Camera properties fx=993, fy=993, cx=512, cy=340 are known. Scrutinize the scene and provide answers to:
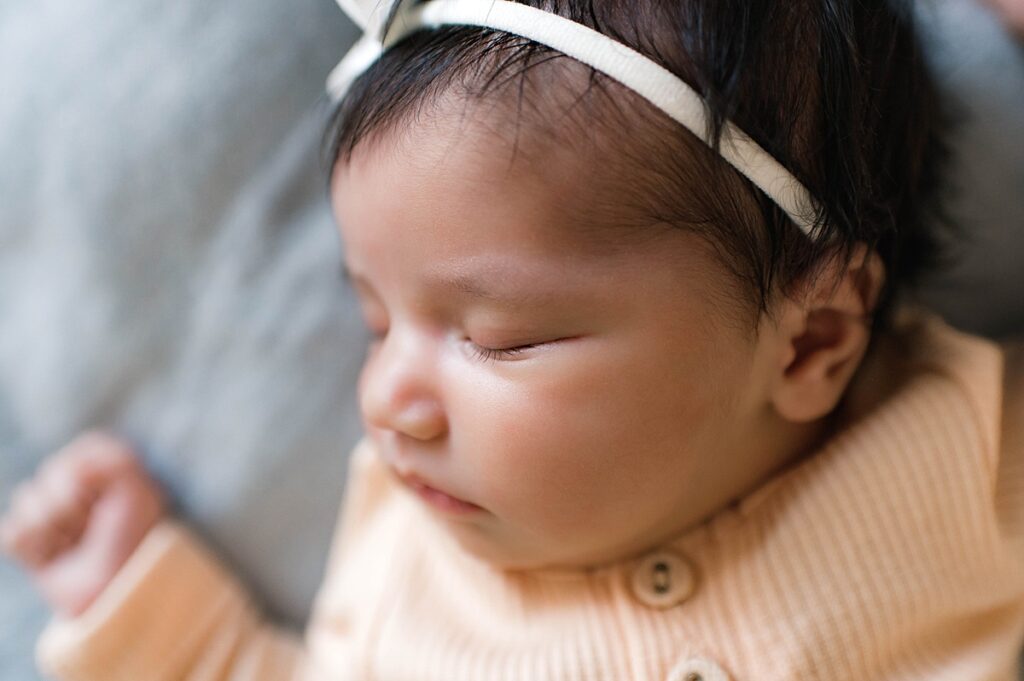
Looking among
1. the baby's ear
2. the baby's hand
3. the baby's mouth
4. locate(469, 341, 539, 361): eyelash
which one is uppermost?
locate(469, 341, 539, 361): eyelash

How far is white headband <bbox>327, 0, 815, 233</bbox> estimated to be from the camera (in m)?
→ 0.81

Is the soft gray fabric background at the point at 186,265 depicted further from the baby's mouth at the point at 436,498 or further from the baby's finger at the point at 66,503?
the baby's mouth at the point at 436,498

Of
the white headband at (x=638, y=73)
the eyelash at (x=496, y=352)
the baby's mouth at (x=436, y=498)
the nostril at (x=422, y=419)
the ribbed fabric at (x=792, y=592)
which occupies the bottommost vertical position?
the ribbed fabric at (x=792, y=592)

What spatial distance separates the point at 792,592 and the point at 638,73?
1.71 ft

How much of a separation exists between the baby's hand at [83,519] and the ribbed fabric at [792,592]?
0.14ft

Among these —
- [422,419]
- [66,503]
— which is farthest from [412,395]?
[66,503]

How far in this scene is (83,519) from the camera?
49.6 inches

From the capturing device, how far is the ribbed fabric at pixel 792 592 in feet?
3.18

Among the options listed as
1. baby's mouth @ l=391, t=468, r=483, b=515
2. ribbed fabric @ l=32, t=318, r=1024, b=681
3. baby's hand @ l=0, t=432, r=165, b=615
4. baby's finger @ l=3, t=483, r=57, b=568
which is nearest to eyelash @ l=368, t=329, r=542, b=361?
baby's mouth @ l=391, t=468, r=483, b=515

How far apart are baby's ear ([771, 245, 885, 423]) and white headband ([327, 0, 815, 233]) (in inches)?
3.8

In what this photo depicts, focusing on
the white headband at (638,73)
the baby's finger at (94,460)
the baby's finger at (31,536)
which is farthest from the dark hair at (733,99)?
the baby's finger at (31,536)

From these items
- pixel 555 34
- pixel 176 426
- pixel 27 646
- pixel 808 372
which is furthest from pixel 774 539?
pixel 27 646

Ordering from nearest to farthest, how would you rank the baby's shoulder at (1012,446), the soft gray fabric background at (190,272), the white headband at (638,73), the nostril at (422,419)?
1. the white headband at (638,73)
2. the nostril at (422,419)
3. the baby's shoulder at (1012,446)
4. the soft gray fabric background at (190,272)

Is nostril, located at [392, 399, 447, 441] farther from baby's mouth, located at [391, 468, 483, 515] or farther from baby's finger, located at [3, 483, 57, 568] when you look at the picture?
baby's finger, located at [3, 483, 57, 568]
